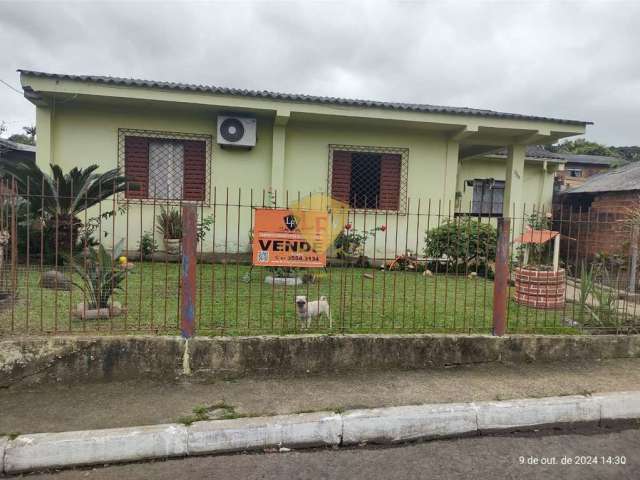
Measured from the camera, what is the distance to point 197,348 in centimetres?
403

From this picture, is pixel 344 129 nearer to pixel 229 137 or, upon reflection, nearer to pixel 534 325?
pixel 229 137

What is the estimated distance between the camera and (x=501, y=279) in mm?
4695

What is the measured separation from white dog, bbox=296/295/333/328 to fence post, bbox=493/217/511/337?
1.66 meters

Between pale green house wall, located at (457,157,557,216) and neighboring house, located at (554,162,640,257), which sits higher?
pale green house wall, located at (457,157,557,216)

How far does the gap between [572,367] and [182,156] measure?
7.79 m

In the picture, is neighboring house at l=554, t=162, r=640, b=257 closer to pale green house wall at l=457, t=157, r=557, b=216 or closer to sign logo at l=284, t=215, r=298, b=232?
pale green house wall at l=457, t=157, r=557, b=216

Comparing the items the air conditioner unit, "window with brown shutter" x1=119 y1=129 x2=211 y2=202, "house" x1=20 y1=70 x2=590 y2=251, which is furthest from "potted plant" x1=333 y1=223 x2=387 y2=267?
"window with brown shutter" x1=119 y1=129 x2=211 y2=202

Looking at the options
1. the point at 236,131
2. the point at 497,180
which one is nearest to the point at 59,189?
the point at 236,131

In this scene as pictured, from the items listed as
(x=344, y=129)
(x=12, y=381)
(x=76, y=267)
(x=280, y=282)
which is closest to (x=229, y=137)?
(x=344, y=129)

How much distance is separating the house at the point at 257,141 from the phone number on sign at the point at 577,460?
5540mm

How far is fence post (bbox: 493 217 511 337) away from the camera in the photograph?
457 centimetres

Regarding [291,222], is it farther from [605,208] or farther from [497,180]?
[497,180]

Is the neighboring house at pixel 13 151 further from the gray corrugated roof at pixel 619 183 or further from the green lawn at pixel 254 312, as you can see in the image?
the gray corrugated roof at pixel 619 183

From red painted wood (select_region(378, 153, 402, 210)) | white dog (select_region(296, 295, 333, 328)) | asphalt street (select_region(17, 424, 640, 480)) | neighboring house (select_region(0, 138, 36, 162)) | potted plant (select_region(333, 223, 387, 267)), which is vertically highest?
neighboring house (select_region(0, 138, 36, 162))
